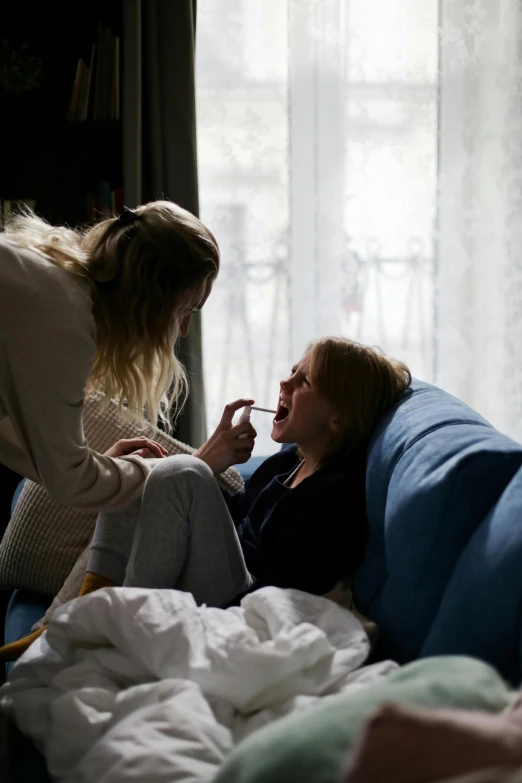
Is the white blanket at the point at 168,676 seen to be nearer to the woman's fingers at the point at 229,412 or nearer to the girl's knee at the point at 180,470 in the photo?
the girl's knee at the point at 180,470

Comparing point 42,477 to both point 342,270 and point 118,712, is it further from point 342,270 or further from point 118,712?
point 342,270

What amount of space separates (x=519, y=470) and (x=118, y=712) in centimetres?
64

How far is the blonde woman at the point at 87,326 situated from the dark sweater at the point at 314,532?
0.29 meters

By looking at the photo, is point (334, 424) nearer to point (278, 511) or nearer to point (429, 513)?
point (278, 511)

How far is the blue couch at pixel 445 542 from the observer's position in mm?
1181

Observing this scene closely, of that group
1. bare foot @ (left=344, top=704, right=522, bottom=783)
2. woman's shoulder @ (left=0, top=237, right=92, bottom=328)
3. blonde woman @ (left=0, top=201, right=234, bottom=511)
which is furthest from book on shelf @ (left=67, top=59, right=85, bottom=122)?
bare foot @ (left=344, top=704, right=522, bottom=783)

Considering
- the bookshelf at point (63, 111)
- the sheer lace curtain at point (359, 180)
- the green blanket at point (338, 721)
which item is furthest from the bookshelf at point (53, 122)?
the green blanket at point (338, 721)

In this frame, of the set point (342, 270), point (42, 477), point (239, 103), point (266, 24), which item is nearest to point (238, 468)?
point (42, 477)

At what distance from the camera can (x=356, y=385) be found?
1.90 metres

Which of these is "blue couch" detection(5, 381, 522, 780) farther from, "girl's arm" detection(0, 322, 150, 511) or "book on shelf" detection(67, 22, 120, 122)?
"book on shelf" detection(67, 22, 120, 122)

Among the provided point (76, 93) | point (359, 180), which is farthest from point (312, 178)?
point (76, 93)

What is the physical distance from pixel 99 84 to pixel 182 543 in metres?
2.01

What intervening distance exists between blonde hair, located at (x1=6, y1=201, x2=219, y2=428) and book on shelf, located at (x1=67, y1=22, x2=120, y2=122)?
159cm

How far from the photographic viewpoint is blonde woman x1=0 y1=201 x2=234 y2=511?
1.52 meters
